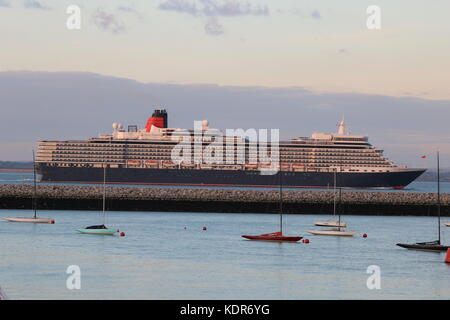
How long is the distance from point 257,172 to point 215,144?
6948 mm

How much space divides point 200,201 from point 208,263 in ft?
93.2

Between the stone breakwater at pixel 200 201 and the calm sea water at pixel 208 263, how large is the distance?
369 inches

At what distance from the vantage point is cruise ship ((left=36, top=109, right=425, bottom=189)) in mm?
113312

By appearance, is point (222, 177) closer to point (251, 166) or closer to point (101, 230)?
point (251, 166)

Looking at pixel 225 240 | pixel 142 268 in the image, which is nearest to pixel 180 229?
pixel 225 240

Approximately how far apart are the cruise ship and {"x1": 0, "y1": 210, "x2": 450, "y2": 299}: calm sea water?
2535 inches

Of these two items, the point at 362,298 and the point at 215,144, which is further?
the point at 215,144

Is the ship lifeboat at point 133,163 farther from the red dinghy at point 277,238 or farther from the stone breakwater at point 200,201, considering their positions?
the red dinghy at point 277,238

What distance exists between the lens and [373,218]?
191 feet

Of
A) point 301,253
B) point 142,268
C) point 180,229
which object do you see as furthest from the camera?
point 180,229

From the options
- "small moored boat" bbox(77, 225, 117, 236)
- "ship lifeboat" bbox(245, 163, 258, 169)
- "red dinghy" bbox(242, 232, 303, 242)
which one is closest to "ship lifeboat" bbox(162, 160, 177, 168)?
"ship lifeboat" bbox(245, 163, 258, 169)

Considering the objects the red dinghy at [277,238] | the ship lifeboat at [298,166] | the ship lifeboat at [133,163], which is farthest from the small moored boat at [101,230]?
the ship lifeboat at [298,166]
